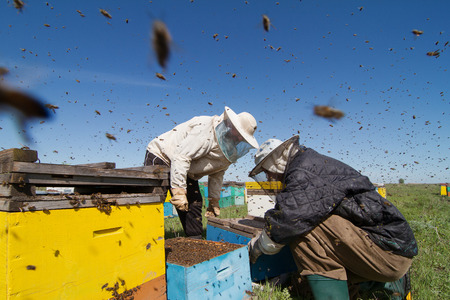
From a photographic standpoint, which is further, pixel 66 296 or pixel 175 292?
pixel 175 292

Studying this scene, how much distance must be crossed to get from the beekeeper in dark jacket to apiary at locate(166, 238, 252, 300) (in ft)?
1.40

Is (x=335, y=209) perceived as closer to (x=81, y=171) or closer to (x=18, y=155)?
(x=81, y=171)

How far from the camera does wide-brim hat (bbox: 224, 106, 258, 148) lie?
3.29 meters

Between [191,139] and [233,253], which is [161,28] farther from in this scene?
[233,253]

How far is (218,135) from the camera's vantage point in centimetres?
337

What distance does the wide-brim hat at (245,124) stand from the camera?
129 inches

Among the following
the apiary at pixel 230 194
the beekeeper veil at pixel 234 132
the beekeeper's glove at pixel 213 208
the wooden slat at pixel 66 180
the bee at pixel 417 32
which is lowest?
the apiary at pixel 230 194

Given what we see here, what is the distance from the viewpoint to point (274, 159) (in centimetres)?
287

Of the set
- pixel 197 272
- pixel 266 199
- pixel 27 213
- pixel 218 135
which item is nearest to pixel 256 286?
pixel 197 272

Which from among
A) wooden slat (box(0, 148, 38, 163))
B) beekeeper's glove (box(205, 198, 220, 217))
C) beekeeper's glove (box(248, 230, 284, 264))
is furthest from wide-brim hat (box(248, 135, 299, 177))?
wooden slat (box(0, 148, 38, 163))

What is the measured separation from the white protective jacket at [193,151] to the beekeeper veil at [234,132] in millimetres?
81

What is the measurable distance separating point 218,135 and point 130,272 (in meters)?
1.85

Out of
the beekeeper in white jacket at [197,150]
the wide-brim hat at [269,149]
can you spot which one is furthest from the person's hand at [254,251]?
the beekeeper in white jacket at [197,150]

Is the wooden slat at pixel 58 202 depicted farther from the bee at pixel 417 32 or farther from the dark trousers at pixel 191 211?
the bee at pixel 417 32
